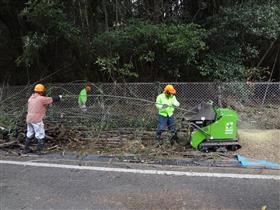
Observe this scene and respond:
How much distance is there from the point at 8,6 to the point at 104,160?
11.3 metres

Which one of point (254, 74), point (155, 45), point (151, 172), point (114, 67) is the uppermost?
point (155, 45)

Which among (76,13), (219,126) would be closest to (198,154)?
(219,126)

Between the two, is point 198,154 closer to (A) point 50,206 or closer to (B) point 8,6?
(A) point 50,206

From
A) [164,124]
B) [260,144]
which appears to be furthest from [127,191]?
[260,144]

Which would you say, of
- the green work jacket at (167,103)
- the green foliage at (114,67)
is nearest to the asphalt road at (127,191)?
the green work jacket at (167,103)

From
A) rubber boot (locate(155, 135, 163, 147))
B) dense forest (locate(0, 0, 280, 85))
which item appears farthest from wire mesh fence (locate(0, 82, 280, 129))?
dense forest (locate(0, 0, 280, 85))

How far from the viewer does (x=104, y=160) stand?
25.1 feet

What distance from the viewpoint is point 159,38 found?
12.1 m

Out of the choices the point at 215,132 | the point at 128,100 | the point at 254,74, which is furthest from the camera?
the point at 254,74

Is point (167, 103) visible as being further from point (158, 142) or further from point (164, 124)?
point (158, 142)

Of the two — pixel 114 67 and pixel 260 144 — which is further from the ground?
pixel 114 67

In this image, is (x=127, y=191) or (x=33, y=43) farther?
(x=33, y=43)

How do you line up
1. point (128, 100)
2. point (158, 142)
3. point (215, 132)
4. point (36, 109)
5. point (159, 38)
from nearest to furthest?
point (215, 132) < point (36, 109) < point (158, 142) < point (128, 100) < point (159, 38)

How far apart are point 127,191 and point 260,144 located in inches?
145
